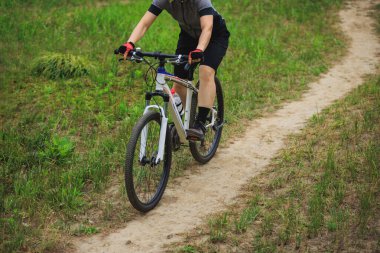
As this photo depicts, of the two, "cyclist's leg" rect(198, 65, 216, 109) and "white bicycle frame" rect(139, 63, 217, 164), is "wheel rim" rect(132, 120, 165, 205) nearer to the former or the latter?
"white bicycle frame" rect(139, 63, 217, 164)

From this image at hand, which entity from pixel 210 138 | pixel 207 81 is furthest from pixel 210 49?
pixel 210 138

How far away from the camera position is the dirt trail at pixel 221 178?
476cm

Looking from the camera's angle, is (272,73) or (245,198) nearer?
(245,198)

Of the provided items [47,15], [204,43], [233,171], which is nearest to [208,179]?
[233,171]

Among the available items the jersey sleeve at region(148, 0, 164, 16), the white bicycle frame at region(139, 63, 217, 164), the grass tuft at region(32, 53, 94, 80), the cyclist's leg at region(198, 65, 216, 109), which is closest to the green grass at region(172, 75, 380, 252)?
the white bicycle frame at region(139, 63, 217, 164)

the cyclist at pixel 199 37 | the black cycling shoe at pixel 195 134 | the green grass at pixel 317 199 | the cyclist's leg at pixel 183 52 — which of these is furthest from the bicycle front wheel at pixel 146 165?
the cyclist's leg at pixel 183 52

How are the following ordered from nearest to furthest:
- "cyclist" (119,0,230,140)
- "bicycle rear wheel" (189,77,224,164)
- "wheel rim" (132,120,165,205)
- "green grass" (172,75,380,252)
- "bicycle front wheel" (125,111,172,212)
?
"green grass" (172,75,380,252)
"bicycle front wheel" (125,111,172,212)
"wheel rim" (132,120,165,205)
"cyclist" (119,0,230,140)
"bicycle rear wheel" (189,77,224,164)

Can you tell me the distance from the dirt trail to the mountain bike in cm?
24

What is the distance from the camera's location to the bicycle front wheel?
4871mm

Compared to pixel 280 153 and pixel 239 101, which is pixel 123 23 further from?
pixel 280 153

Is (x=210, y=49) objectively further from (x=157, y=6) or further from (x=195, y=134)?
(x=195, y=134)

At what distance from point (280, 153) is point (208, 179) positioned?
130cm

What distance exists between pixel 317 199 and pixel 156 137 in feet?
6.10

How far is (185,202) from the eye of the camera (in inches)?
217
